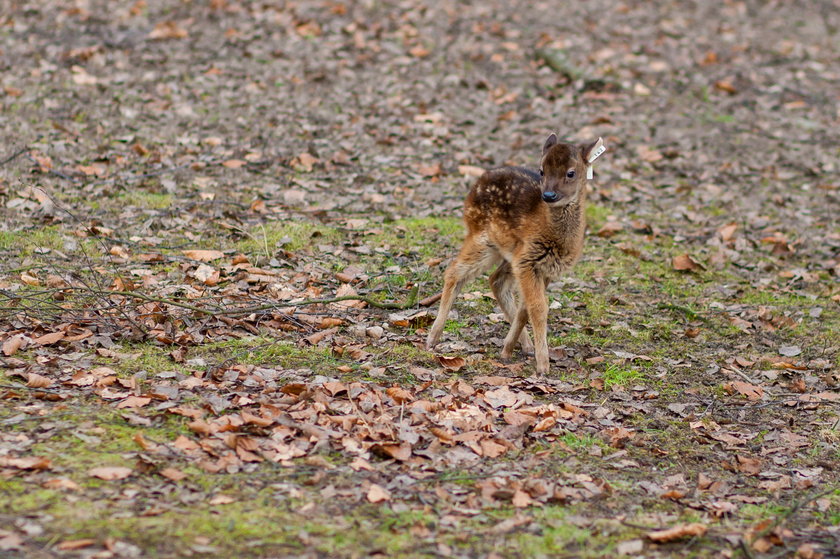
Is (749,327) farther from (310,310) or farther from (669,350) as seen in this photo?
(310,310)

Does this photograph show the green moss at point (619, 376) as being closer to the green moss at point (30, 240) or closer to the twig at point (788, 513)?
the twig at point (788, 513)

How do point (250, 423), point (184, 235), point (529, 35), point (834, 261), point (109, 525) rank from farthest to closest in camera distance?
point (529, 35) → point (834, 261) → point (184, 235) → point (250, 423) → point (109, 525)

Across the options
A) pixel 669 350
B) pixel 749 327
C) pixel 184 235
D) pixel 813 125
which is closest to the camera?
pixel 669 350

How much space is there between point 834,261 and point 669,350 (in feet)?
10.4

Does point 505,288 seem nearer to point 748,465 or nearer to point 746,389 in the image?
point 746,389

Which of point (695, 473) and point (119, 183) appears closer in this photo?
point (695, 473)

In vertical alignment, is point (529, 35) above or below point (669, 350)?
above

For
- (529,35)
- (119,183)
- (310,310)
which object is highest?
(529,35)

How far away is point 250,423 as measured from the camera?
5.50 m

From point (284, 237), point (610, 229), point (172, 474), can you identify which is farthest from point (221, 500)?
point (610, 229)

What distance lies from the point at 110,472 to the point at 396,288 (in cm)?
393

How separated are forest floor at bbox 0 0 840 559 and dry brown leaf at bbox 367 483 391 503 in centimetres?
2

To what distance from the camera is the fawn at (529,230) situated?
274 inches

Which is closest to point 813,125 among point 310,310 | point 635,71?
point 635,71
